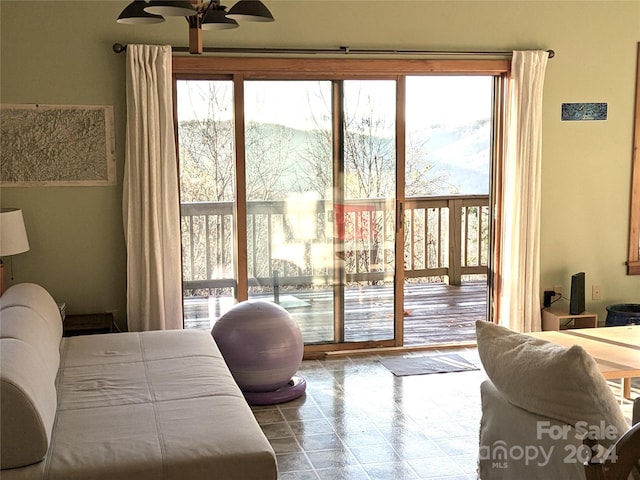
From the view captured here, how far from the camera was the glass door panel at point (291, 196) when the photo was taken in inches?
209

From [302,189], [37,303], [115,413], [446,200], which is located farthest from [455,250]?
[115,413]

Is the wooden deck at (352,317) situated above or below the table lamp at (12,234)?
below

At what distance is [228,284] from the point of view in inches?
212

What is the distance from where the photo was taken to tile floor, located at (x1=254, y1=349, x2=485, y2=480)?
141 inches

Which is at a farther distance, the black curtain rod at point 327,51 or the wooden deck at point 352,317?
the wooden deck at point 352,317

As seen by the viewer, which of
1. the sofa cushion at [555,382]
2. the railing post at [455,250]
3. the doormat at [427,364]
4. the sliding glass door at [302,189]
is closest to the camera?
the sofa cushion at [555,382]

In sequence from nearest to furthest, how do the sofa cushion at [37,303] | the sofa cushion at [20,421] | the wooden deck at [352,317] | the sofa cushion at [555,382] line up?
the sofa cushion at [555,382]
the sofa cushion at [20,421]
the sofa cushion at [37,303]
the wooden deck at [352,317]

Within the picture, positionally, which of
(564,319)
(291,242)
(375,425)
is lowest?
(375,425)

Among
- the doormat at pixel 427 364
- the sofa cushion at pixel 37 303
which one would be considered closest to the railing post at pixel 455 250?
the doormat at pixel 427 364

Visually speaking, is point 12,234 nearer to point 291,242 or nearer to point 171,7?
point 291,242

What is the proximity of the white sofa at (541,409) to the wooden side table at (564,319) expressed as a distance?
3021mm

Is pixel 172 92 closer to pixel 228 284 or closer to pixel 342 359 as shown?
pixel 228 284

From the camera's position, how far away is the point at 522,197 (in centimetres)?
558

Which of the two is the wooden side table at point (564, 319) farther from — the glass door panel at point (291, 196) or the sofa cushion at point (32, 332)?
the sofa cushion at point (32, 332)
